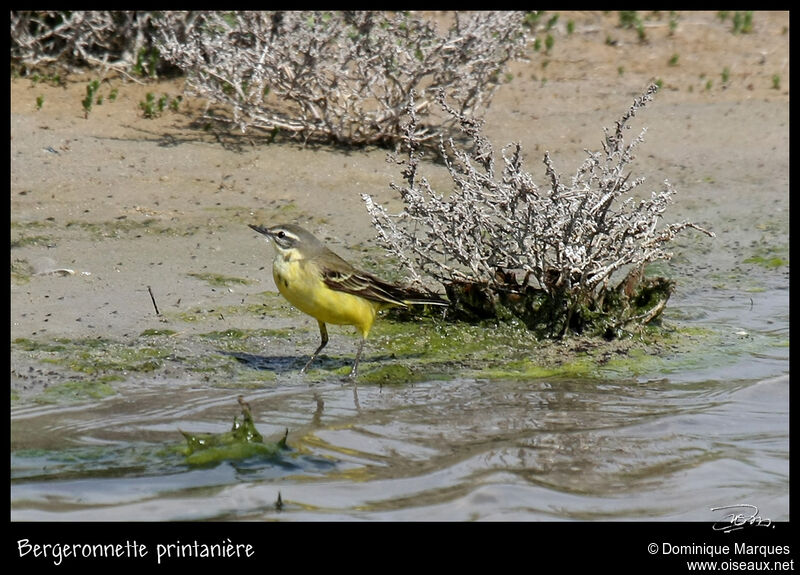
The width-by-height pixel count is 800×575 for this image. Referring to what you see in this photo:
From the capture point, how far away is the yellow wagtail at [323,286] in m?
8.05

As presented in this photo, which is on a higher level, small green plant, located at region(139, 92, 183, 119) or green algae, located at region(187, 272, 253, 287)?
small green plant, located at region(139, 92, 183, 119)

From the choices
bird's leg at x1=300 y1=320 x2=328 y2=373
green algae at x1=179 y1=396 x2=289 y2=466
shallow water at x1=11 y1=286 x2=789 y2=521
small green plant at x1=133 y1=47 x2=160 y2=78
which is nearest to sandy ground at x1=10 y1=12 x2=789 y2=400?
small green plant at x1=133 y1=47 x2=160 y2=78

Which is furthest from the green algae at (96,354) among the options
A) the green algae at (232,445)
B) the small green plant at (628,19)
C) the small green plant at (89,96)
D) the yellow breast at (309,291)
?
the small green plant at (628,19)

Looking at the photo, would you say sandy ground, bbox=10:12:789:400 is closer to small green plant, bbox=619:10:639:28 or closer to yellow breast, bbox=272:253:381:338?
small green plant, bbox=619:10:639:28

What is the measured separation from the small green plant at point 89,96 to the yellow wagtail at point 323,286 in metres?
4.91

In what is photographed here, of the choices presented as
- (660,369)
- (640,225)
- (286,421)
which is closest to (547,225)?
(640,225)

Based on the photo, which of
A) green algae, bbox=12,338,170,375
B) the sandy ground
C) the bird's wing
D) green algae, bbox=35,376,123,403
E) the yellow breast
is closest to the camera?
green algae, bbox=35,376,123,403

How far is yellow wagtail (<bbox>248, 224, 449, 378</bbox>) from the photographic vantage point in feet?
26.4

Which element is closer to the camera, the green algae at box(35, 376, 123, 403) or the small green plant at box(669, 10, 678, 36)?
the green algae at box(35, 376, 123, 403)

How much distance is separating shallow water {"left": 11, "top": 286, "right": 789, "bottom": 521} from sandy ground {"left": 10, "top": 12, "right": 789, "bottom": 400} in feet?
4.00

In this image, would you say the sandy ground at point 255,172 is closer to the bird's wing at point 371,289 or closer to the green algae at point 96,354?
the green algae at point 96,354

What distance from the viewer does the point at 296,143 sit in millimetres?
12516

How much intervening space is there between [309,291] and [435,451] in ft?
5.95

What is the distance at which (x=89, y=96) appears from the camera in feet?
41.1
